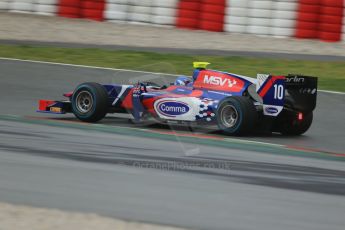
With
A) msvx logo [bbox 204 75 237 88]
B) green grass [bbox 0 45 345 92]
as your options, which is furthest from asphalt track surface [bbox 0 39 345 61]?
msvx logo [bbox 204 75 237 88]

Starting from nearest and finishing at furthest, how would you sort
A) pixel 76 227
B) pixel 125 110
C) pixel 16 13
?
pixel 76 227, pixel 125 110, pixel 16 13

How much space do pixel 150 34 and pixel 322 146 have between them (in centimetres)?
1007

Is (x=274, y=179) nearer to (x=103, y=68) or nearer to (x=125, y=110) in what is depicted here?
(x=125, y=110)

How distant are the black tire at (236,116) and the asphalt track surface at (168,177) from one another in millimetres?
159

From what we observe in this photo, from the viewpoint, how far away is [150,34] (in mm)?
18531

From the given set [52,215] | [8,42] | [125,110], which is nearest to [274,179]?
[52,215]

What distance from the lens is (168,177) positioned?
6.47 m

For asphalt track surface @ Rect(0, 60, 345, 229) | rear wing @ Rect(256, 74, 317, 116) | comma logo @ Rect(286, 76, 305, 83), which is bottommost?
asphalt track surface @ Rect(0, 60, 345, 229)

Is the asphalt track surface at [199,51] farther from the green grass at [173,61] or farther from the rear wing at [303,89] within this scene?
the rear wing at [303,89]

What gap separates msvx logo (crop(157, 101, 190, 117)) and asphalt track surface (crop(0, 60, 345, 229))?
8.9 inches

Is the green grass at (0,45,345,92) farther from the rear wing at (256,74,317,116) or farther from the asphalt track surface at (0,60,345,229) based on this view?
the asphalt track surface at (0,60,345,229)

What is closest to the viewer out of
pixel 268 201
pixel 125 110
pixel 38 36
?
pixel 268 201

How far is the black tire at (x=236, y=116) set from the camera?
28.8 feet

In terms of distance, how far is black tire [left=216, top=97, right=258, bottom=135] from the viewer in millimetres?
8781
